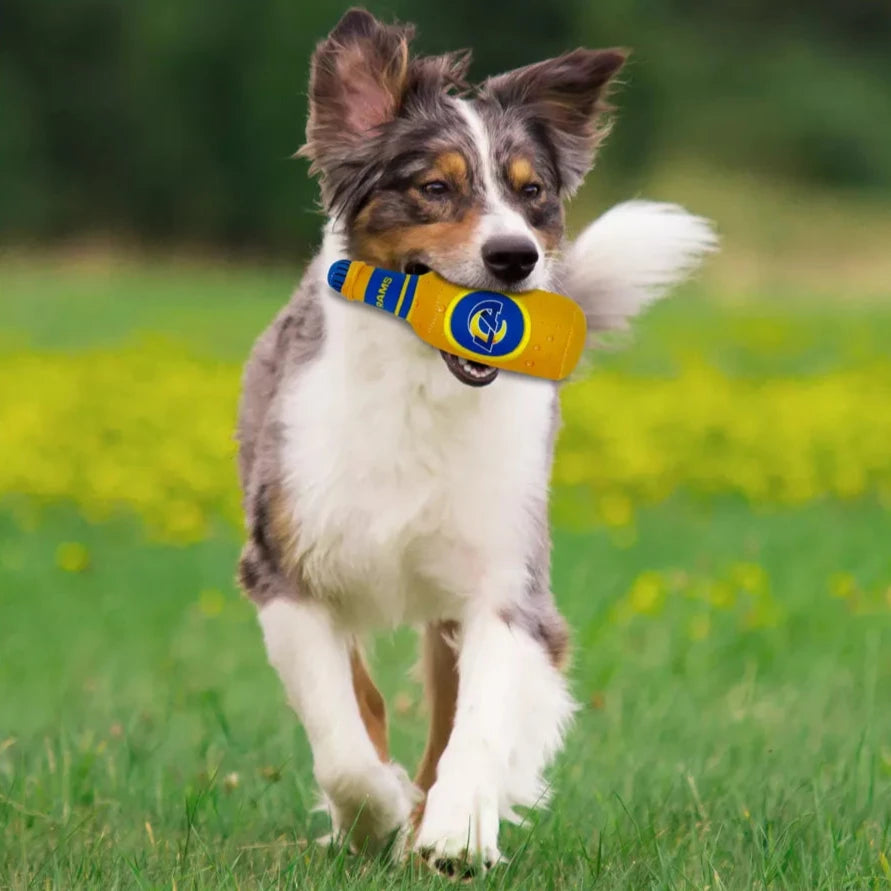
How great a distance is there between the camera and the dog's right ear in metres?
4.45

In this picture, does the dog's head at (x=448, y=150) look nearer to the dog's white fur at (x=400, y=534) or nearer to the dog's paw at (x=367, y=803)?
the dog's white fur at (x=400, y=534)

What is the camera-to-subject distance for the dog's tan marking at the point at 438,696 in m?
5.00

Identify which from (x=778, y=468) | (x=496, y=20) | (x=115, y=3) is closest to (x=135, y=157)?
(x=115, y=3)

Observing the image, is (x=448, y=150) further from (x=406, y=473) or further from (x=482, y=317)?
(x=406, y=473)

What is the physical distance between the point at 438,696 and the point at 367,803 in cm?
77

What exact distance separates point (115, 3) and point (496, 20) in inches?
302

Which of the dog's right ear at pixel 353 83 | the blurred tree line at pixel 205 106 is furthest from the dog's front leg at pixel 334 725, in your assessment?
the blurred tree line at pixel 205 106

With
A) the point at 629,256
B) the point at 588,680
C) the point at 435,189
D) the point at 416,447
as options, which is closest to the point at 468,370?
the point at 416,447

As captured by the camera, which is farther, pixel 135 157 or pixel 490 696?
pixel 135 157

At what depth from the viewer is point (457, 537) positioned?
4.46m

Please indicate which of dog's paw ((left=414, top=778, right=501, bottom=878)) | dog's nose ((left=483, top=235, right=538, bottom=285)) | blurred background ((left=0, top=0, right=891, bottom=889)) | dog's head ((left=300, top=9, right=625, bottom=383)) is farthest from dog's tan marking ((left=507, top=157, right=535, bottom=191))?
dog's paw ((left=414, top=778, right=501, bottom=878))

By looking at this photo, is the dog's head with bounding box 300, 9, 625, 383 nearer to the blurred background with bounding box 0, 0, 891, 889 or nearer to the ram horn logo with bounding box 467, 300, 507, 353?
the ram horn logo with bounding box 467, 300, 507, 353

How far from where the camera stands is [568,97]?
471cm

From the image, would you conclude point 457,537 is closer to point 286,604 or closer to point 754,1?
point 286,604
